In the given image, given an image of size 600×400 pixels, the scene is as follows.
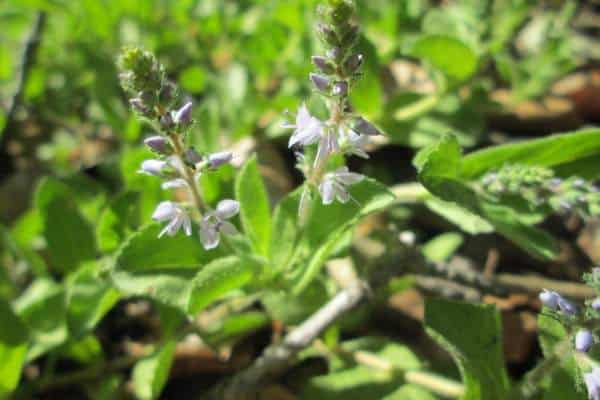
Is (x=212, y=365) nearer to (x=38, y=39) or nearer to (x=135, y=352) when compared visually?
(x=135, y=352)

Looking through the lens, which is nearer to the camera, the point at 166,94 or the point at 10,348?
the point at 166,94

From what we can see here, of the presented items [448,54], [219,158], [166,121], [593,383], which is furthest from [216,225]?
[448,54]

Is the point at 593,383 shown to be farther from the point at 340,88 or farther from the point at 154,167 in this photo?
the point at 154,167

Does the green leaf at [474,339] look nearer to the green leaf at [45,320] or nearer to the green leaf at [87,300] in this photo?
the green leaf at [87,300]

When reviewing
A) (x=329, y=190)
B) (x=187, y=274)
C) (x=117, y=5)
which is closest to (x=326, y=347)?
(x=187, y=274)

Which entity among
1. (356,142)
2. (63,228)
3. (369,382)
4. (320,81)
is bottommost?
(369,382)

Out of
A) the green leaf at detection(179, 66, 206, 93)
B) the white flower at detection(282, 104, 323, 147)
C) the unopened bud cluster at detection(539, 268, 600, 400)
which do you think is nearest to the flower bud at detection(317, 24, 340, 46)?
the white flower at detection(282, 104, 323, 147)

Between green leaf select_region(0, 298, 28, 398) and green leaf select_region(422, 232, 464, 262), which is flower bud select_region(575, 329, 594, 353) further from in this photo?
green leaf select_region(0, 298, 28, 398)
